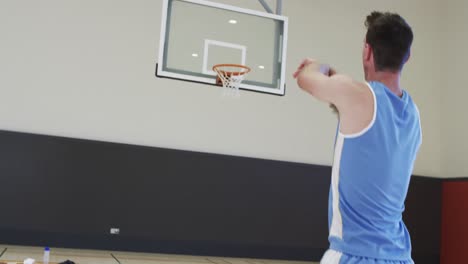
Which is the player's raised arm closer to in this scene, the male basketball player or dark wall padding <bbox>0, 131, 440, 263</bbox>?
the male basketball player

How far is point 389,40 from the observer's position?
7.08ft

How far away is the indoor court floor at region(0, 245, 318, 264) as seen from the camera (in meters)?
6.42

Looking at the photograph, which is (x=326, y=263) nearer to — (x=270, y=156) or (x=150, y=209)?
(x=150, y=209)

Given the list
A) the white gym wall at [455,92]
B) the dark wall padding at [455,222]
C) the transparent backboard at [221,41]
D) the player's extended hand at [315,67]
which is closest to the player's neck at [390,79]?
the player's extended hand at [315,67]

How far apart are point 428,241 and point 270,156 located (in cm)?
330

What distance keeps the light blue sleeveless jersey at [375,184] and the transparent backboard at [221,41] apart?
370 cm

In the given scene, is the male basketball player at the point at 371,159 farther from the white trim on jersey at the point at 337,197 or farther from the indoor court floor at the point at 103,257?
the indoor court floor at the point at 103,257

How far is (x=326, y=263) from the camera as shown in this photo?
2.11 metres

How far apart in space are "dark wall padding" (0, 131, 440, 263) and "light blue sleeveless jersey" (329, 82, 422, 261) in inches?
233

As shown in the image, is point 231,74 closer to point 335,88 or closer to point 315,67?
point 315,67

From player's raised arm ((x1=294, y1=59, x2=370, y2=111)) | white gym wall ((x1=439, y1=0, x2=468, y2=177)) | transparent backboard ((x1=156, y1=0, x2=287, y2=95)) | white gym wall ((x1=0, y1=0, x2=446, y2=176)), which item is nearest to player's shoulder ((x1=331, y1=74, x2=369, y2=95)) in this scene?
player's raised arm ((x1=294, y1=59, x2=370, y2=111))

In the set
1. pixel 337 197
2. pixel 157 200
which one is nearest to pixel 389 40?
pixel 337 197

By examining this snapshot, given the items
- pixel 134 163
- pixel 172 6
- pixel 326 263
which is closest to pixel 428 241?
pixel 134 163

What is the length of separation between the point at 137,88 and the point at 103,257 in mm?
2741
